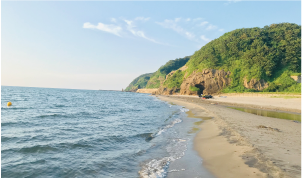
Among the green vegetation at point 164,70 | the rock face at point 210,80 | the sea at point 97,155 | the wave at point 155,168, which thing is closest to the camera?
the wave at point 155,168

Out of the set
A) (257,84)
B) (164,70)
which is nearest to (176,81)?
(257,84)

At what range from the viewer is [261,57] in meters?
53.3

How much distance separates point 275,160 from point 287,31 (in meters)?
75.7

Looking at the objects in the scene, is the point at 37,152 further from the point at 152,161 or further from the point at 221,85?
the point at 221,85

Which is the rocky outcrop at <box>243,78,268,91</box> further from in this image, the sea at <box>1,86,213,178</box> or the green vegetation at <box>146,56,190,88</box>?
the green vegetation at <box>146,56,190,88</box>

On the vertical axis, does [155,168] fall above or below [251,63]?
below

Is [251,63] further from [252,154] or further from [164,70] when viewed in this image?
[164,70]

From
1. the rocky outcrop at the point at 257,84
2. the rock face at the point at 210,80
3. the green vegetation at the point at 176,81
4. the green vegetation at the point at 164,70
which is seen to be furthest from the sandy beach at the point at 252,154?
the green vegetation at the point at 164,70

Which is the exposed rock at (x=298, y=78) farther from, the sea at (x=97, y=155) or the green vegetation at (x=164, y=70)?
the green vegetation at (x=164, y=70)

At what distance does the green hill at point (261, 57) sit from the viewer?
166 feet

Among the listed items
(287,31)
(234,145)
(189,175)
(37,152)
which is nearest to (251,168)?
(189,175)

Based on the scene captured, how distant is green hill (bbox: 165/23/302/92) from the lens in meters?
50.7

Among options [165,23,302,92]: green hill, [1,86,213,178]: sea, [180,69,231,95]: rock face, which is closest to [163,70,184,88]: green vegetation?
[165,23,302,92]: green hill

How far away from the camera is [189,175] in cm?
529
